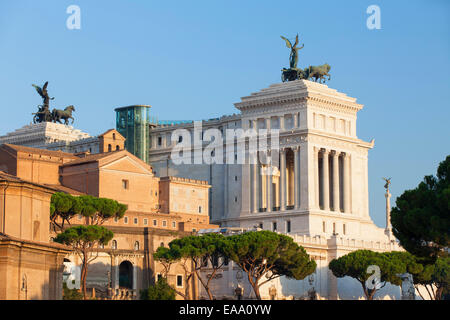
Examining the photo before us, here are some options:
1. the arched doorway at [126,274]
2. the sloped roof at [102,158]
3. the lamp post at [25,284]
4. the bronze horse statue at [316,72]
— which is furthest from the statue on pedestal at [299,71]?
the lamp post at [25,284]

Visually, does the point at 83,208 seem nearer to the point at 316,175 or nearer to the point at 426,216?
the point at 316,175

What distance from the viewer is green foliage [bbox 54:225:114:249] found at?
107938 mm

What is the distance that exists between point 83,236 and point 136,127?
5471 cm

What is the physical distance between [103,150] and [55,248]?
240ft

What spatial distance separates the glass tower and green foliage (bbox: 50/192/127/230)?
1590 inches

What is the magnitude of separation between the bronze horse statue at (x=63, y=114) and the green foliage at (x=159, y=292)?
6561cm

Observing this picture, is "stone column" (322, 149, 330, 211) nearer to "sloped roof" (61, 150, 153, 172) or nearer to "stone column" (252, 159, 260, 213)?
"stone column" (252, 159, 260, 213)

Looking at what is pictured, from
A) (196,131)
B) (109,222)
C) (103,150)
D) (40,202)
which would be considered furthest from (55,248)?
(196,131)

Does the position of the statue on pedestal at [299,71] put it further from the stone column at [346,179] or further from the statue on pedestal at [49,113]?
the statue on pedestal at [49,113]

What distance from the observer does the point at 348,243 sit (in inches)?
5192

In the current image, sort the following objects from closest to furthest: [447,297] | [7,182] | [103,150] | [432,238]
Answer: [7,182]
[432,238]
[447,297]
[103,150]

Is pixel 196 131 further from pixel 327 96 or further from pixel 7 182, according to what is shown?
pixel 7 182

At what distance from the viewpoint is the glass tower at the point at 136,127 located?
16175cm

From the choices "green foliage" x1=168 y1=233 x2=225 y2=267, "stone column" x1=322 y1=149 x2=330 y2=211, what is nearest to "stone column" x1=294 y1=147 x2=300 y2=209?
"stone column" x1=322 y1=149 x2=330 y2=211
